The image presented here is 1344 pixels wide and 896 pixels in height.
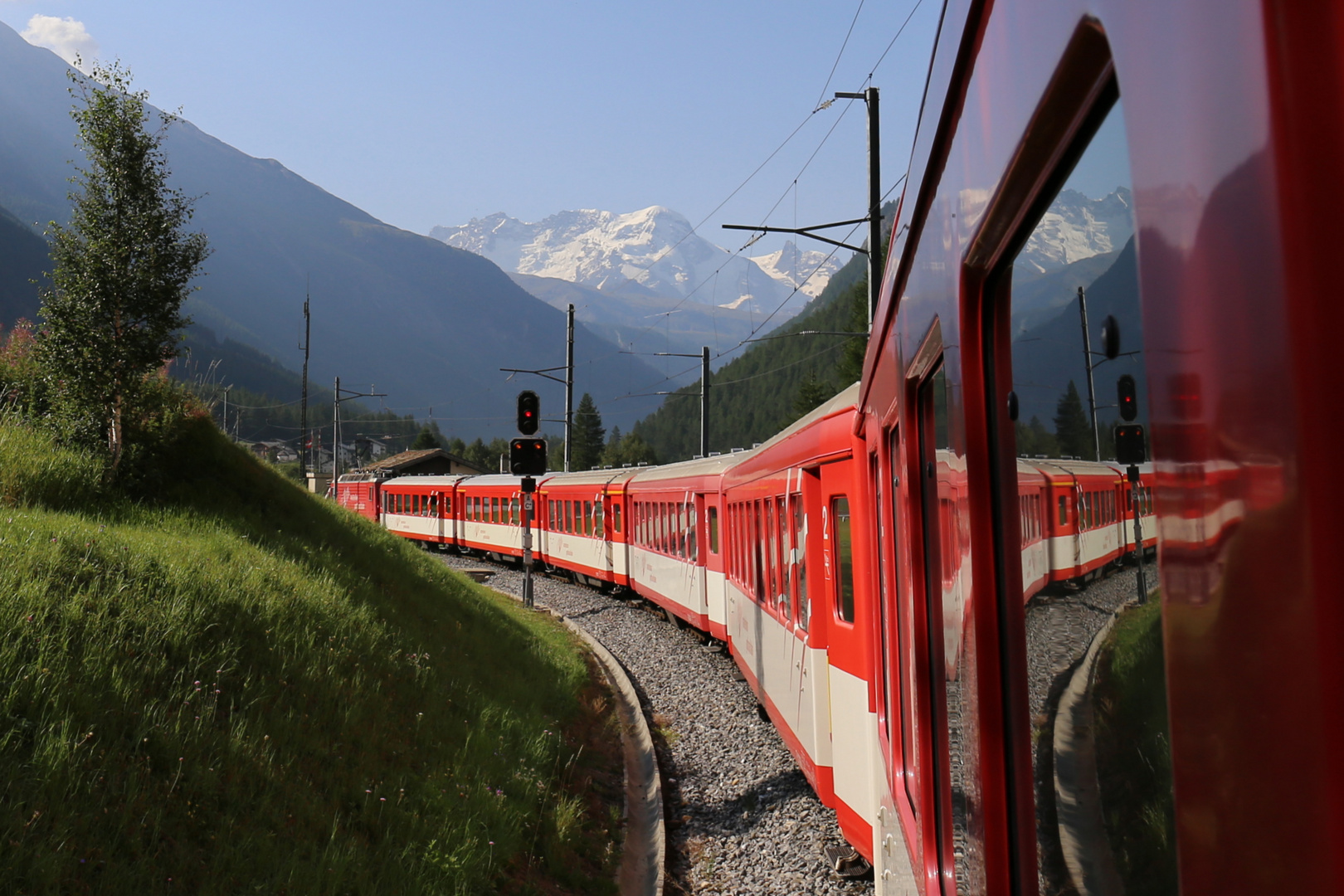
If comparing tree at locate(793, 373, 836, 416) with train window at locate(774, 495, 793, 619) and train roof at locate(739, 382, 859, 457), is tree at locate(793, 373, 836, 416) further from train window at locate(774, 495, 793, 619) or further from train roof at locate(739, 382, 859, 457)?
train roof at locate(739, 382, 859, 457)

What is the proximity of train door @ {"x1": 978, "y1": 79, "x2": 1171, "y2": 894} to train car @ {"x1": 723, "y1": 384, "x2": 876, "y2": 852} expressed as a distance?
11.2 feet

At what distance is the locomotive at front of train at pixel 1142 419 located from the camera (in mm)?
583

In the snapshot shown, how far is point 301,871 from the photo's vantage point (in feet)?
14.1

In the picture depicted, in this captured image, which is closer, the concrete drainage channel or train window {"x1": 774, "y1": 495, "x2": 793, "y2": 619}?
the concrete drainage channel

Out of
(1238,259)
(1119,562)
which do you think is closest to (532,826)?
(1119,562)

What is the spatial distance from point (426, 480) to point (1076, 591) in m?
37.0

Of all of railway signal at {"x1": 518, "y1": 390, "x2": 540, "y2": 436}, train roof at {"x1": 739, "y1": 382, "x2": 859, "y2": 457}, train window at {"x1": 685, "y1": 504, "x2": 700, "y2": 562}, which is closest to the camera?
train roof at {"x1": 739, "y1": 382, "x2": 859, "y2": 457}

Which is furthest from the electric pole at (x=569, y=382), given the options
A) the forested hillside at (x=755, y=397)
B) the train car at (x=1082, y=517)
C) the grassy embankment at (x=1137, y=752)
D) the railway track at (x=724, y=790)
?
the forested hillside at (x=755, y=397)

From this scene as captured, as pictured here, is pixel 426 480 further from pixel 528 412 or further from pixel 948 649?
pixel 948 649

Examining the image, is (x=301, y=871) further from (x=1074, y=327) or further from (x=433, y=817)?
(x=1074, y=327)

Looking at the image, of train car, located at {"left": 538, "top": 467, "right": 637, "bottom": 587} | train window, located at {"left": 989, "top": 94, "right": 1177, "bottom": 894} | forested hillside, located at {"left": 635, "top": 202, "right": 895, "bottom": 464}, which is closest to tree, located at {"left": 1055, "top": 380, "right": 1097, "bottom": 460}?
train window, located at {"left": 989, "top": 94, "right": 1177, "bottom": 894}

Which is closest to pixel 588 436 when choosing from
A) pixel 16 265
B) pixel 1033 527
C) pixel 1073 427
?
pixel 16 265

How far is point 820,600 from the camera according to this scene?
6320 mm

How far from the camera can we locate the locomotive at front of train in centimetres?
58
